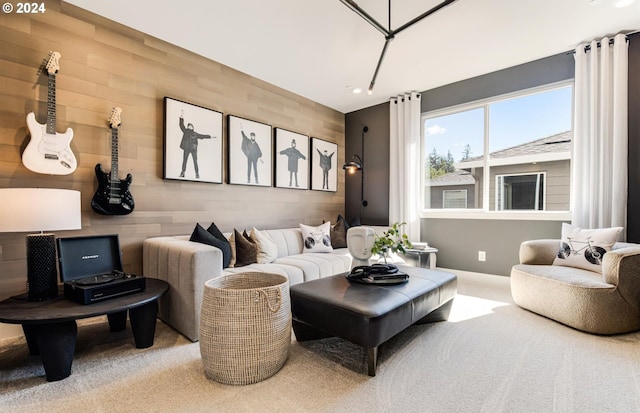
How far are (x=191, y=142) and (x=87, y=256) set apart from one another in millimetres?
1490

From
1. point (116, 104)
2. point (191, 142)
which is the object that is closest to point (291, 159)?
point (191, 142)

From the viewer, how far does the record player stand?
1834 mm

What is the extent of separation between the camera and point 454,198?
433cm

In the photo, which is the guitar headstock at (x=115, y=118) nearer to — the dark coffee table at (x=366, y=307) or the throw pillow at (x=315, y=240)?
the dark coffee table at (x=366, y=307)

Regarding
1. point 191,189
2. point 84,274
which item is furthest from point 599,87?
point 84,274

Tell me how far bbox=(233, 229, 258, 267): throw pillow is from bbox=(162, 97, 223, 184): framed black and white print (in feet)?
2.75

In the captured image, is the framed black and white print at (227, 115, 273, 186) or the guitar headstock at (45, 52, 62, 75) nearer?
the guitar headstock at (45, 52, 62, 75)

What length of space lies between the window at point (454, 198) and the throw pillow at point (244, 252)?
2.96 meters

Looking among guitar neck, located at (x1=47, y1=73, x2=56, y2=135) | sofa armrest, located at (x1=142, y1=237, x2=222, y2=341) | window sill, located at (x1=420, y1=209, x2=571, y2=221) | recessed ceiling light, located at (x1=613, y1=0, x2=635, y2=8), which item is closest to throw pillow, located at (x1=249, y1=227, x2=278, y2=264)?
sofa armrest, located at (x1=142, y1=237, x2=222, y2=341)

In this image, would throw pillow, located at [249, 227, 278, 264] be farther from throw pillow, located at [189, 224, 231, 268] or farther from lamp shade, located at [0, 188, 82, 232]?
lamp shade, located at [0, 188, 82, 232]

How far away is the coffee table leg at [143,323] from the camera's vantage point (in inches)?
79.7

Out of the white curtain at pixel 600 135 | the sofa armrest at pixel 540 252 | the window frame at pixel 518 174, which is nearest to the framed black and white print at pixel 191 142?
the sofa armrest at pixel 540 252

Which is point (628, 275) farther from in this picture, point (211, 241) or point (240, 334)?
point (211, 241)

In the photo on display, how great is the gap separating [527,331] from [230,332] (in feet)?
7.53
